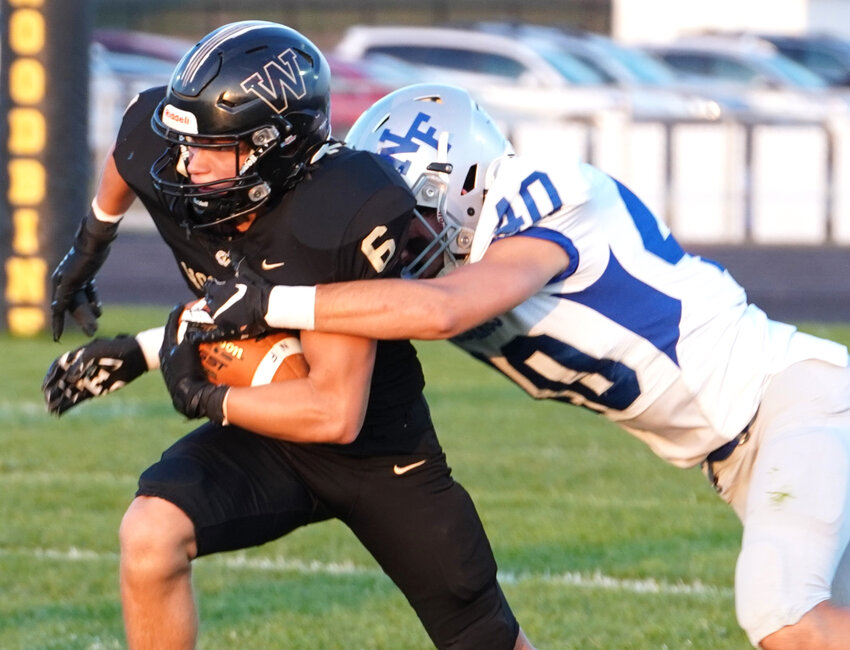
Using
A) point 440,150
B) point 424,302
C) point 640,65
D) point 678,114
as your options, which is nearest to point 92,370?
point 424,302

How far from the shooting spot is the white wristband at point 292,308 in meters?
3.33

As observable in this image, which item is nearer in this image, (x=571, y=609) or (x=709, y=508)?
(x=571, y=609)

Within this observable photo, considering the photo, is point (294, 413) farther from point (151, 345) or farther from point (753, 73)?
point (753, 73)

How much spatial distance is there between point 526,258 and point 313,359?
1.66 ft

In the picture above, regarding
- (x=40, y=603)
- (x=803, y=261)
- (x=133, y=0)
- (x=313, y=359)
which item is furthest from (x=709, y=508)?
(x=133, y=0)

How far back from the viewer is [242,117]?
3.41 metres

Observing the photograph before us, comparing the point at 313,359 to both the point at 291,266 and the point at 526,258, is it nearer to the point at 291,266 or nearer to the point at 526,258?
the point at 291,266

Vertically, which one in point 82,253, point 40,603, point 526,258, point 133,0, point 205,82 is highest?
point 205,82

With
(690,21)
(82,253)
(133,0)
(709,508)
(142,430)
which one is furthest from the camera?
(133,0)

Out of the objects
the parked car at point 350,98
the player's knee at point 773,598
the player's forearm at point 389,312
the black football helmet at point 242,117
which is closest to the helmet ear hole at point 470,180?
the black football helmet at point 242,117

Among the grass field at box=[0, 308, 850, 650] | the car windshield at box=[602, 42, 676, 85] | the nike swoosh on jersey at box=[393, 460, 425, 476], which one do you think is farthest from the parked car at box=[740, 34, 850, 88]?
the nike swoosh on jersey at box=[393, 460, 425, 476]

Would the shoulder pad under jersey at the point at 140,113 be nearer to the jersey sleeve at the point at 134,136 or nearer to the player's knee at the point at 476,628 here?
the jersey sleeve at the point at 134,136

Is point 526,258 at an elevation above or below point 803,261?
above

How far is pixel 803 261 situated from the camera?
49.8ft
